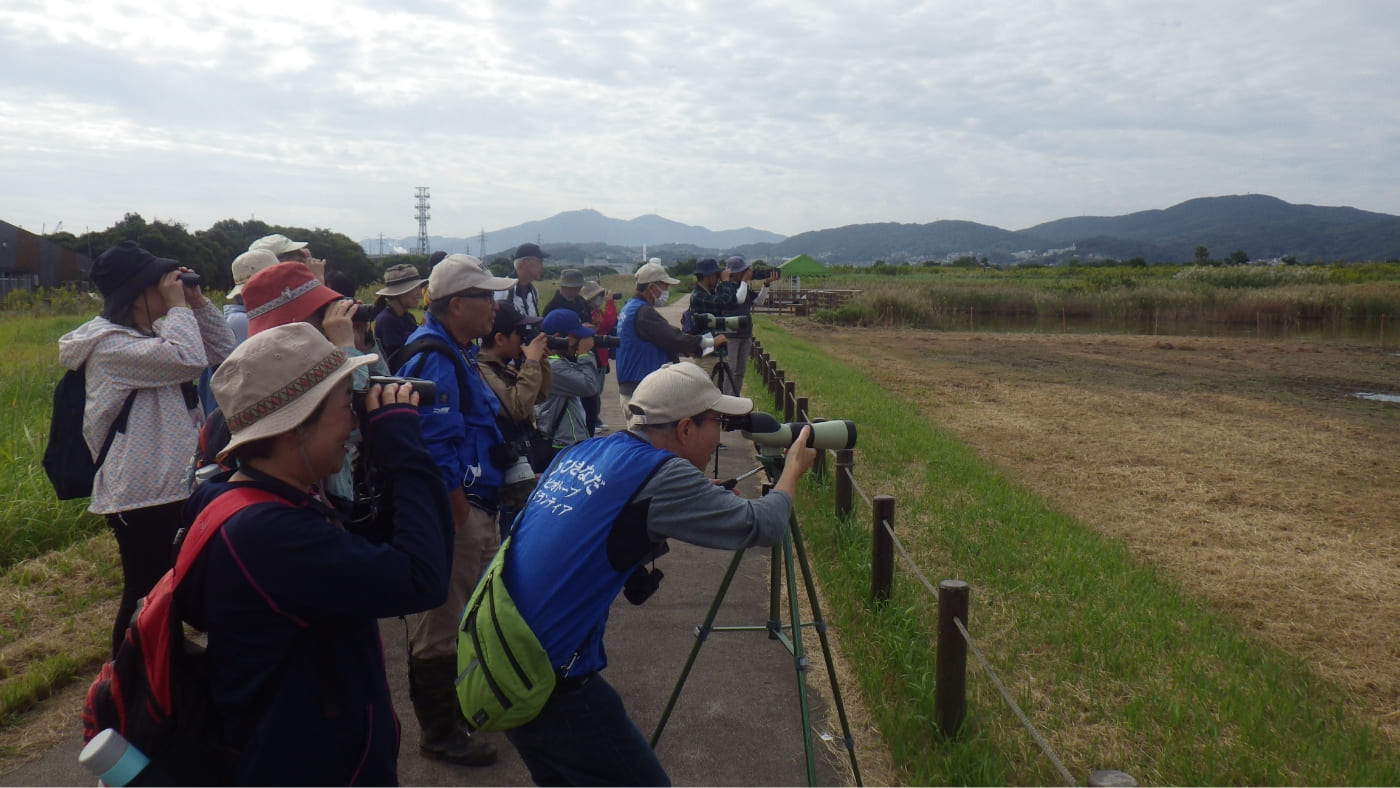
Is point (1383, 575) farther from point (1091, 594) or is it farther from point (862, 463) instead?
point (862, 463)

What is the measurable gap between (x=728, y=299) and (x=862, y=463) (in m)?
2.11

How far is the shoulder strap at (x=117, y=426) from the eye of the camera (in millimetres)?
3504

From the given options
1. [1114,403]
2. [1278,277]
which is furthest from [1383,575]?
[1278,277]

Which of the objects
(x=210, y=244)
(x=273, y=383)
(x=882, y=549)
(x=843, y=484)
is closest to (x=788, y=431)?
(x=273, y=383)

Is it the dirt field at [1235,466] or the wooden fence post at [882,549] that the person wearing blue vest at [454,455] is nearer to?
the wooden fence post at [882,549]

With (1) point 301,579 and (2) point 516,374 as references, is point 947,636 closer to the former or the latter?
(2) point 516,374

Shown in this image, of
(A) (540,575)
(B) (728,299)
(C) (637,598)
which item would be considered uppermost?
(B) (728,299)

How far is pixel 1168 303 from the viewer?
37.5 metres

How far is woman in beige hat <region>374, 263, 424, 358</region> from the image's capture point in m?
5.16

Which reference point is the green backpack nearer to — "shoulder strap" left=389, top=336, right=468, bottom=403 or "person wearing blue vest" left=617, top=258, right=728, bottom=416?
"shoulder strap" left=389, top=336, right=468, bottom=403

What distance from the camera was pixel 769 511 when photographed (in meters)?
2.61

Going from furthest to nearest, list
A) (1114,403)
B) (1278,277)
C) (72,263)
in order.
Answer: (1278,277), (72,263), (1114,403)

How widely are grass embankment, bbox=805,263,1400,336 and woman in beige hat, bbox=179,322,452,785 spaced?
115 feet

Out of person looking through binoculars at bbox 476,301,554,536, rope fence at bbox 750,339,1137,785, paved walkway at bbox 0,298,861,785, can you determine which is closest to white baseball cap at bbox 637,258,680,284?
rope fence at bbox 750,339,1137,785
